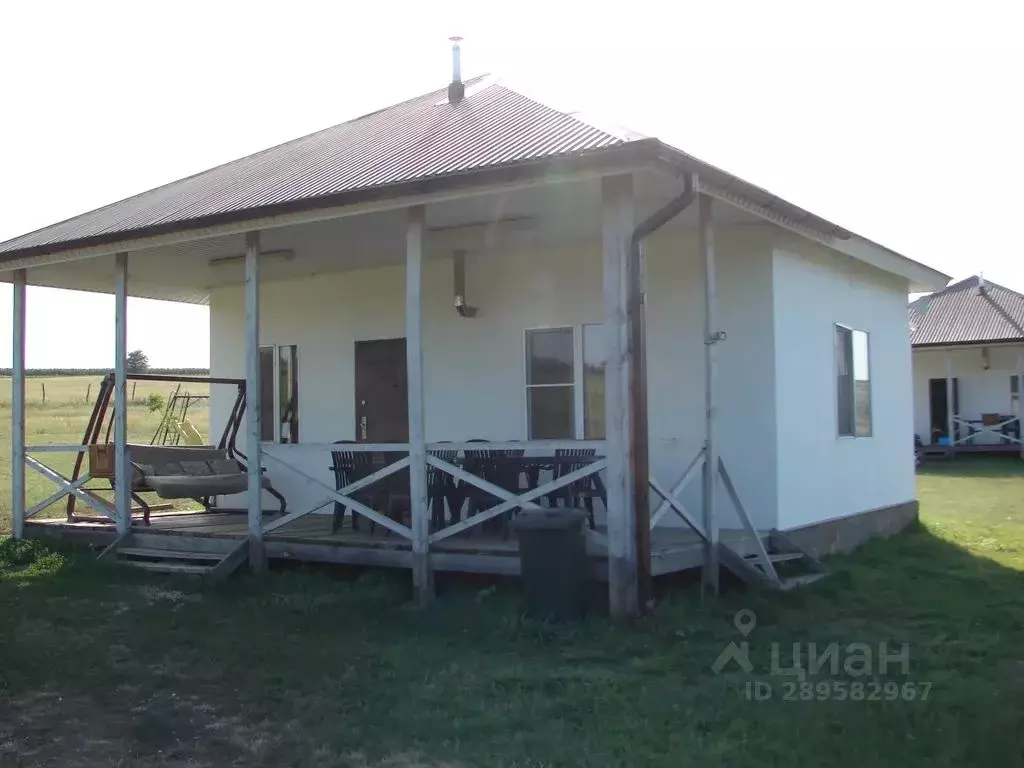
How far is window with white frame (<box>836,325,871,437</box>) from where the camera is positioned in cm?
1129

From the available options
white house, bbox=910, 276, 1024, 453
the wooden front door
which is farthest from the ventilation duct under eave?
white house, bbox=910, 276, 1024, 453

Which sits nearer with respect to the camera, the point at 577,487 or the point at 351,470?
the point at 577,487

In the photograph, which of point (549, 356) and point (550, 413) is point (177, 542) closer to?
point (550, 413)

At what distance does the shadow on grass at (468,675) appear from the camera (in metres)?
5.16

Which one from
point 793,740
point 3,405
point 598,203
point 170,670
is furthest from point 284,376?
point 3,405

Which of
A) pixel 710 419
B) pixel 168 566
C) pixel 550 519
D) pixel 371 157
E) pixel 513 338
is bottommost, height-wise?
pixel 168 566

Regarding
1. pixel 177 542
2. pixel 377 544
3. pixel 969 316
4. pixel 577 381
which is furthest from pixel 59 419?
pixel 377 544

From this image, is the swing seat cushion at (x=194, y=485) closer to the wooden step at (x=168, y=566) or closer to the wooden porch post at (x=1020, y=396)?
the wooden step at (x=168, y=566)

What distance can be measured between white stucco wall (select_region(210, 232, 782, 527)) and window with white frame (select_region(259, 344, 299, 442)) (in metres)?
0.13

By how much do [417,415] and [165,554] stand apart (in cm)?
347

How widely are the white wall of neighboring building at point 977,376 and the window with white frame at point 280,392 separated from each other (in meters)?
18.2

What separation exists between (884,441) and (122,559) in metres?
8.62

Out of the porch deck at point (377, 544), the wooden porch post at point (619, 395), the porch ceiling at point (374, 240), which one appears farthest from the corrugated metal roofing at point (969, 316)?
the wooden porch post at point (619, 395)

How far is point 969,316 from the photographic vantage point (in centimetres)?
2734
